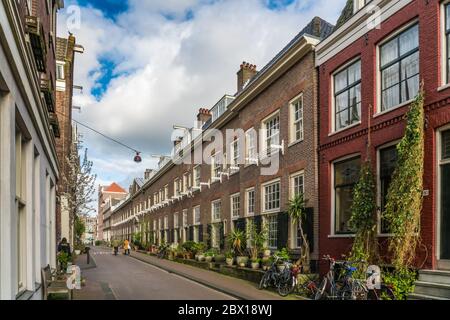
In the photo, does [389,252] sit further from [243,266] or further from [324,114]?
[243,266]

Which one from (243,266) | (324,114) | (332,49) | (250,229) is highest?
(332,49)

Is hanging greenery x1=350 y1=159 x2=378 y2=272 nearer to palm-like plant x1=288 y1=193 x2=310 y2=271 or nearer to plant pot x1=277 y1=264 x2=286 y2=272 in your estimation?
plant pot x1=277 y1=264 x2=286 y2=272

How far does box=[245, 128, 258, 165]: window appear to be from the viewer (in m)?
19.7

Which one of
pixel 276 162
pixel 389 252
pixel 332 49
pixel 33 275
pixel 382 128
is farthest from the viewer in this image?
pixel 276 162

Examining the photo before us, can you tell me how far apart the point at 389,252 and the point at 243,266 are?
8.04m

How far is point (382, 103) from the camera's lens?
39.1 feet

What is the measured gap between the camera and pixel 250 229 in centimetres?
1895

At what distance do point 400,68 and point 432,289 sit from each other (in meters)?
5.62

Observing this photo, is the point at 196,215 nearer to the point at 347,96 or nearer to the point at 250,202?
the point at 250,202

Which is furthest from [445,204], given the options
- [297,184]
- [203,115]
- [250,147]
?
[203,115]

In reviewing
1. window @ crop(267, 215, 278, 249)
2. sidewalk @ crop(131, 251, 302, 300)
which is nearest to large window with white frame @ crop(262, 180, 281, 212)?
window @ crop(267, 215, 278, 249)

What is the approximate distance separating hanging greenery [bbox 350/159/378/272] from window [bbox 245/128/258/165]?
815 cm

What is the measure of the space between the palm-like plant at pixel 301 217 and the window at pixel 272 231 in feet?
7.17
